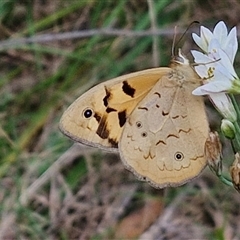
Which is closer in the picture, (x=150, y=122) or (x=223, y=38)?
(x=223, y=38)

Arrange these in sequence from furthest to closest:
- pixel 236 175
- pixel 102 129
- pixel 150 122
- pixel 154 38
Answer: pixel 154 38, pixel 150 122, pixel 102 129, pixel 236 175

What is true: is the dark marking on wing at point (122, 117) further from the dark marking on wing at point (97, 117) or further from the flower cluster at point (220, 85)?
the flower cluster at point (220, 85)

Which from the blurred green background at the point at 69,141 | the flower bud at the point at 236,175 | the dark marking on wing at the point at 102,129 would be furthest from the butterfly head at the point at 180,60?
the blurred green background at the point at 69,141

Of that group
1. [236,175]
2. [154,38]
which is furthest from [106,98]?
[154,38]

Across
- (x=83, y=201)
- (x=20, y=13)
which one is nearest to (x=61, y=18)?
(x=20, y=13)

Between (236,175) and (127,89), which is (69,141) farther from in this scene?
(236,175)

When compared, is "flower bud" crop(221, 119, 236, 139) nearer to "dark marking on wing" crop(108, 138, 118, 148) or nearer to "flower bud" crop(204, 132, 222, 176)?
"flower bud" crop(204, 132, 222, 176)

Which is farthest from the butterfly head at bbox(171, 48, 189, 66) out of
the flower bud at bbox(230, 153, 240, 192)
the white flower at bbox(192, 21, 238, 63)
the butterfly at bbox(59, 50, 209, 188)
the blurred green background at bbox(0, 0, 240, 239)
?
the blurred green background at bbox(0, 0, 240, 239)
